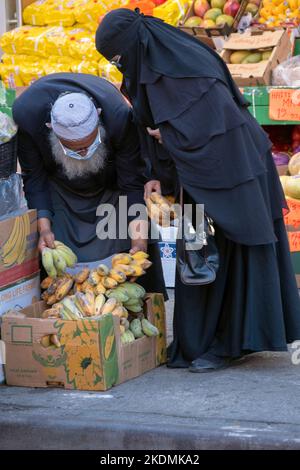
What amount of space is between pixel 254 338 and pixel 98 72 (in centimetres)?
463

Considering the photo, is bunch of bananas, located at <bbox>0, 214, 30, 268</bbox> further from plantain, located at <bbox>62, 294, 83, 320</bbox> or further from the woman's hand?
the woman's hand

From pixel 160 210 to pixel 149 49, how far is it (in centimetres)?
71

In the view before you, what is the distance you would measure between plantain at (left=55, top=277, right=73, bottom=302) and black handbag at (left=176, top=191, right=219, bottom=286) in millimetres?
527

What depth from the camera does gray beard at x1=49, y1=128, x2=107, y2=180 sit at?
4.37 metres

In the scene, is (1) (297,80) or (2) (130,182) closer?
(2) (130,182)

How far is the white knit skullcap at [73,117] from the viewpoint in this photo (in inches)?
163

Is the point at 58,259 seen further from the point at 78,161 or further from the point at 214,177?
the point at 214,177

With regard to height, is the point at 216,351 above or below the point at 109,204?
below

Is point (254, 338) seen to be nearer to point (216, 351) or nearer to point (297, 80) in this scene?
point (216, 351)

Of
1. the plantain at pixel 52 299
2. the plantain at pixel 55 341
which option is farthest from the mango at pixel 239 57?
the plantain at pixel 55 341

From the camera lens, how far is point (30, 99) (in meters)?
4.41
